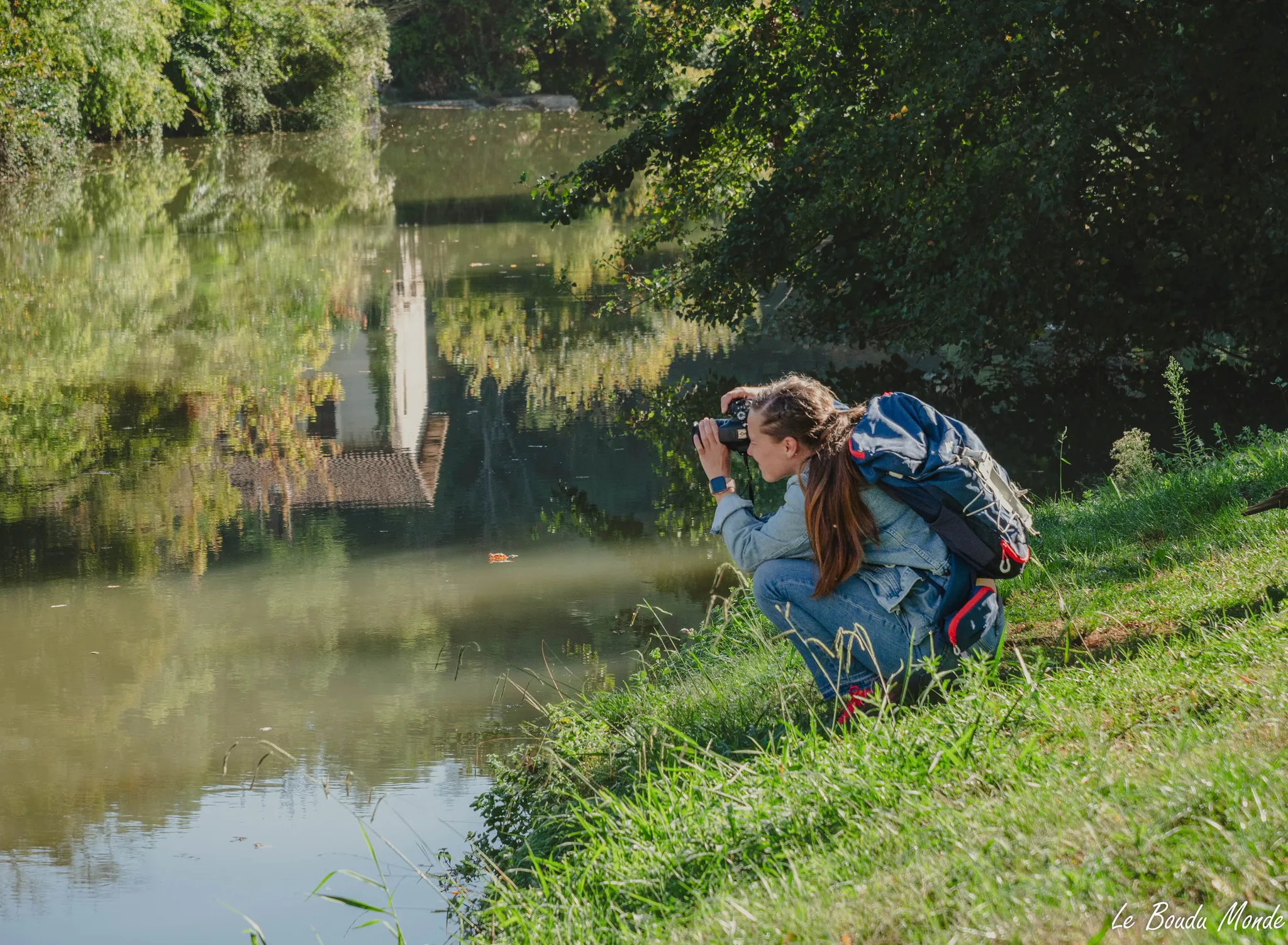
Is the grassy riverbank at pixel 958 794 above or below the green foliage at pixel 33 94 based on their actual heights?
below

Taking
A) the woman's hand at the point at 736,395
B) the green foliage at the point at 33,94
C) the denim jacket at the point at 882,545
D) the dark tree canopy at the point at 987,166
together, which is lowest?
the denim jacket at the point at 882,545

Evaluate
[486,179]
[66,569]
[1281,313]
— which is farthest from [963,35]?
[486,179]

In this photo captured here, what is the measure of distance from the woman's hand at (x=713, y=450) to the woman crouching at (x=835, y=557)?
0.49ft

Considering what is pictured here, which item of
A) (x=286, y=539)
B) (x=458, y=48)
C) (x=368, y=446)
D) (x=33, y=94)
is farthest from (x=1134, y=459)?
(x=458, y=48)

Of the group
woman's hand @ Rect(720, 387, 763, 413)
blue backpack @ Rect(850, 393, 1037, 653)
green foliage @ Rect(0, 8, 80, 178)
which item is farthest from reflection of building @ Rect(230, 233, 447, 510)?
green foliage @ Rect(0, 8, 80, 178)

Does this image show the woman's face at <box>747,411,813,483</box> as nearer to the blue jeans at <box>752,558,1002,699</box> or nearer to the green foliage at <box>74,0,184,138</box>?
the blue jeans at <box>752,558,1002,699</box>

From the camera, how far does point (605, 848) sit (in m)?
3.44

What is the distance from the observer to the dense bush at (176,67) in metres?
25.6

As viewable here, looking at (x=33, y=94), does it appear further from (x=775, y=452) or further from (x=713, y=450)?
(x=775, y=452)

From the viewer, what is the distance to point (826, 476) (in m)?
3.85

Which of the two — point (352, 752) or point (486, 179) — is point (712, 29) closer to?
point (352, 752)

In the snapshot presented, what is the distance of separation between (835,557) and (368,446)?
6.83m

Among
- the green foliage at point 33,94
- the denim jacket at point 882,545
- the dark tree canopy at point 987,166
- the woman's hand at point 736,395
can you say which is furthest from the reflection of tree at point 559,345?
the green foliage at point 33,94

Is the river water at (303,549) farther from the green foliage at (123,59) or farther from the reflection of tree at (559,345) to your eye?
the green foliage at (123,59)
